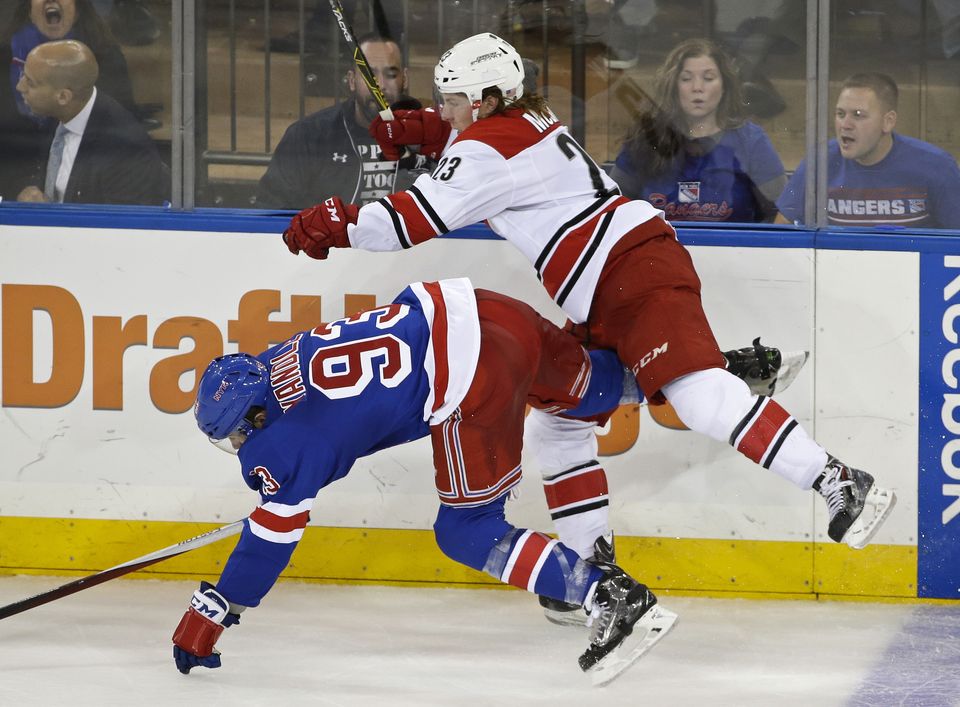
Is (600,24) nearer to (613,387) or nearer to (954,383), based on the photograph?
(613,387)

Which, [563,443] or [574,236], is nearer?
[574,236]

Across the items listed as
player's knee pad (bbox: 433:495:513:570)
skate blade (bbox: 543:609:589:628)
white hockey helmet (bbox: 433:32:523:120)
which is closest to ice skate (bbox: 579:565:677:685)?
player's knee pad (bbox: 433:495:513:570)

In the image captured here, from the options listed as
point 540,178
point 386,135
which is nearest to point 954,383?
point 540,178

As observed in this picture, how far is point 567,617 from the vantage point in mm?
3496

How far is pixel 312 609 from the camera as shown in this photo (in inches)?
143

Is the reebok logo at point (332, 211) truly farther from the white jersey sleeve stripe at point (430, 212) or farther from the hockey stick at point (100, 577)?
the hockey stick at point (100, 577)

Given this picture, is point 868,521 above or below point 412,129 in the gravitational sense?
below

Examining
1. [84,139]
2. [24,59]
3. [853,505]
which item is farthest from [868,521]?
[24,59]

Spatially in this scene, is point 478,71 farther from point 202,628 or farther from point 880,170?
point 202,628

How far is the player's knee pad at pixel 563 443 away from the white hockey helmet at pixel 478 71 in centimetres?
77

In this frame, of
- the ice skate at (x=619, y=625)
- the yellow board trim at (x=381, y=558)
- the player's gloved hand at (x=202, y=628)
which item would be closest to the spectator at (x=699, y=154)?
the yellow board trim at (x=381, y=558)

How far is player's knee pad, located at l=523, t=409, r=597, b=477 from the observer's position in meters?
3.49

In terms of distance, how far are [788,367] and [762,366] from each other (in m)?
0.10

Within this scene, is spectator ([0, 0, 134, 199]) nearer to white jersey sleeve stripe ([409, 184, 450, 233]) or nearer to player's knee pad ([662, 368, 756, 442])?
white jersey sleeve stripe ([409, 184, 450, 233])
